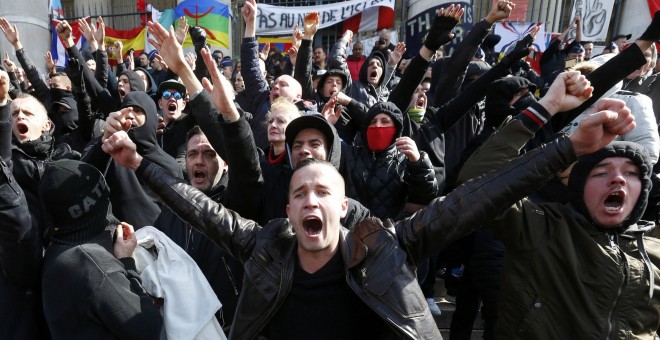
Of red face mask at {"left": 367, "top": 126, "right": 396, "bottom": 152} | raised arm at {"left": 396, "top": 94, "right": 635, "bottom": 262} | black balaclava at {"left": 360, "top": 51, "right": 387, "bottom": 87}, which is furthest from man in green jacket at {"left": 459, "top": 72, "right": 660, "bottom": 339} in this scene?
black balaclava at {"left": 360, "top": 51, "right": 387, "bottom": 87}

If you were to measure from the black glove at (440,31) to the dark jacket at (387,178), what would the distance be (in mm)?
930

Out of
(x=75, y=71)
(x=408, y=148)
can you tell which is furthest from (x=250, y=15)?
(x=408, y=148)

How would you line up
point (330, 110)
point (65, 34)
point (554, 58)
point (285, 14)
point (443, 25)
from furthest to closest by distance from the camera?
point (285, 14) → point (554, 58) → point (65, 34) → point (443, 25) → point (330, 110)

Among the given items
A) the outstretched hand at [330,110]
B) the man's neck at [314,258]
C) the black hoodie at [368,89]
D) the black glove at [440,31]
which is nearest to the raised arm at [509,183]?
the man's neck at [314,258]

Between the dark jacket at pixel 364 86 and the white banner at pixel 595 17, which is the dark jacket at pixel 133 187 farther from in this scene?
the white banner at pixel 595 17

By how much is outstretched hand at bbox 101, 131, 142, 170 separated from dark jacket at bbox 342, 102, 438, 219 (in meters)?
1.43

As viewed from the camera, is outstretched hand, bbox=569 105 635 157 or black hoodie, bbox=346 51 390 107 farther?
black hoodie, bbox=346 51 390 107

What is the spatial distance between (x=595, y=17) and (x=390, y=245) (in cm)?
1086

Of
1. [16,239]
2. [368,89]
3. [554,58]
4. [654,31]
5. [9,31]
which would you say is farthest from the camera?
[554,58]

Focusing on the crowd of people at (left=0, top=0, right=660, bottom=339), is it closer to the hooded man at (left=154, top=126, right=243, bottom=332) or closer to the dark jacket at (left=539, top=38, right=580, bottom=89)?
the hooded man at (left=154, top=126, right=243, bottom=332)

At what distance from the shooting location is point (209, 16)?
1017 cm

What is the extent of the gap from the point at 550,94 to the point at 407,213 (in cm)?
138

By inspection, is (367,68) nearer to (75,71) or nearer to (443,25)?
(443,25)

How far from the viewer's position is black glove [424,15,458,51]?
3650mm
